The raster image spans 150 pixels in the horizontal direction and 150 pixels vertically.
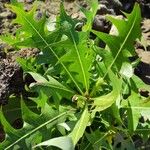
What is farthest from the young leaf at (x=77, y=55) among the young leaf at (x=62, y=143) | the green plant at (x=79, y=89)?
the young leaf at (x=62, y=143)

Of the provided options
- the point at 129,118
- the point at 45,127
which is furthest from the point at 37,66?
the point at 129,118

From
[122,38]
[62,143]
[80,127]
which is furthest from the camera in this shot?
[122,38]

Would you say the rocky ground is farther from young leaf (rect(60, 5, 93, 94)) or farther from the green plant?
young leaf (rect(60, 5, 93, 94))

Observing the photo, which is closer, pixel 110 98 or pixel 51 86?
pixel 110 98

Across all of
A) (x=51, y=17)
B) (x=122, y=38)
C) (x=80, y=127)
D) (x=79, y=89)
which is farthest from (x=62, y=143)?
(x=51, y=17)

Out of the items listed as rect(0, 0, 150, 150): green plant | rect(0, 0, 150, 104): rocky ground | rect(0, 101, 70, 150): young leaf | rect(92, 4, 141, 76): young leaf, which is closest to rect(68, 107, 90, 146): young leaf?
rect(0, 0, 150, 150): green plant

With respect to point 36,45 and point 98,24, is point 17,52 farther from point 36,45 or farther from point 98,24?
point 98,24

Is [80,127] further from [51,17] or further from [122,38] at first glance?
[51,17]
